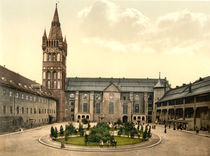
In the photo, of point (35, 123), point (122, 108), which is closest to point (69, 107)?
point (122, 108)

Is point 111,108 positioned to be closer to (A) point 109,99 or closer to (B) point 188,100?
(A) point 109,99

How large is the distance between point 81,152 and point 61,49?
59106 mm

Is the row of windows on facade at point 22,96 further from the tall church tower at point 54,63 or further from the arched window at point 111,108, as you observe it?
the arched window at point 111,108

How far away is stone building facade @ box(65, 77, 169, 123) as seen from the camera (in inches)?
3356

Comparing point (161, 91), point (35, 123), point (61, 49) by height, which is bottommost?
point (35, 123)

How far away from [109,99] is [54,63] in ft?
77.4

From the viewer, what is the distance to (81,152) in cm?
2433

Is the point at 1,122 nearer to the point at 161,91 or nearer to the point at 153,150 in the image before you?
the point at 153,150

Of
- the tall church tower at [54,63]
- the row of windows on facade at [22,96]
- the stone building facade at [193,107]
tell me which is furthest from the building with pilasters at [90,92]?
the row of windows on facade at [22,96]

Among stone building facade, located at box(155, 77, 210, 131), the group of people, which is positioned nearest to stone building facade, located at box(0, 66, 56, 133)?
the group of people

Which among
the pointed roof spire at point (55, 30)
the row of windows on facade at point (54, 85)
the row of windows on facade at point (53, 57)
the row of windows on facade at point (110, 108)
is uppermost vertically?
the pointed roof spire at point (55, 30)

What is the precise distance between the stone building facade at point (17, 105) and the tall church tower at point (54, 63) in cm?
1600

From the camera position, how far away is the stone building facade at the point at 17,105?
38.3m

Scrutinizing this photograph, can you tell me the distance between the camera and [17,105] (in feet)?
143
